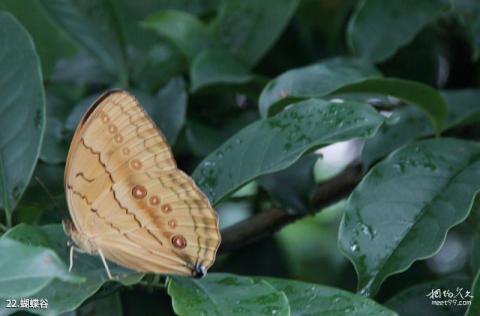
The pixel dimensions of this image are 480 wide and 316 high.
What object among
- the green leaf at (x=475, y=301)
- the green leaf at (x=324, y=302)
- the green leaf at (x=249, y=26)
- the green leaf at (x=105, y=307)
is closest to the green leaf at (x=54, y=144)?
the green leaf at (x=105, y=307)

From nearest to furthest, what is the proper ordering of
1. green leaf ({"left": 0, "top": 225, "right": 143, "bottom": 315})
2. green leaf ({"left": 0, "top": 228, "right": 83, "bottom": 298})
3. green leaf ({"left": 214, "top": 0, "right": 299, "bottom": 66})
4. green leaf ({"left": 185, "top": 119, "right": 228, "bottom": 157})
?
green leaf ({"left": 0, "top": 228, "right": 83, "bottom": 298})
green leaf ({"left": 0, "top": 225, "right": 143, "bottom": 315})
green leaf ({"left": 185, "top": 119, "right": 228, "bottom": 157})
green leaf ({"left": 214, "top": 0, "right": 299, "bottom": 66})

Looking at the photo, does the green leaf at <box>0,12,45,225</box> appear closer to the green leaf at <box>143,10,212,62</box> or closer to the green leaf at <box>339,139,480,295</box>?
the green leaf at <box>143,10,212,62</box>

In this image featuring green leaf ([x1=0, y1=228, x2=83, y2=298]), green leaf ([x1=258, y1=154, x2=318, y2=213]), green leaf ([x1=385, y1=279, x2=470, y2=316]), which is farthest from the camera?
green leaf ([x1=258, y1=154, x2=318, y2=213])

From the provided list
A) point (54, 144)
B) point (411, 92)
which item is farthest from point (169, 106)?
point (411, 92)

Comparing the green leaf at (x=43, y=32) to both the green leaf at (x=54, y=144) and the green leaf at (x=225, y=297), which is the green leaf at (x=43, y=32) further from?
the green leaf at (x=225, y=297)

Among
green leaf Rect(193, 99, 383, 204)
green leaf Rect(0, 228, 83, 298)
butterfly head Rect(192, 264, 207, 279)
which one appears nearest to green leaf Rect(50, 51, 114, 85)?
green leaf Rect(193, 99, 383, 204)

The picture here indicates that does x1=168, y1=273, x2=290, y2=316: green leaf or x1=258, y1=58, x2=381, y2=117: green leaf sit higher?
x1=258, y1=58, x2=381, y2=117: green leaf

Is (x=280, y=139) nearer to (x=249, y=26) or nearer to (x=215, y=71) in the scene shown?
(x=215, y=71)
